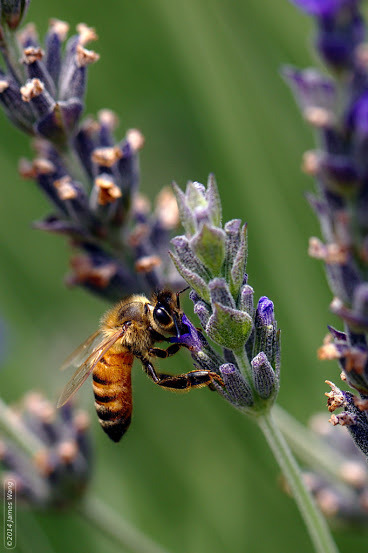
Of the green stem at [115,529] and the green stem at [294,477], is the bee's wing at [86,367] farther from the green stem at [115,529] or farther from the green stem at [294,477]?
the green stem at [294,477]

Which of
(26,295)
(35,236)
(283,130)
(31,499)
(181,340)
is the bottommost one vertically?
(31,499)

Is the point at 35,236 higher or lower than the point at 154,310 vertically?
higher

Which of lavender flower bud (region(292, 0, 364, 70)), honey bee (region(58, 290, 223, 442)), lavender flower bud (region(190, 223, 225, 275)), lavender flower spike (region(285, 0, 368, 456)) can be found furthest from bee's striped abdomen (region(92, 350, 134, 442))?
lavender flower bud (region(292, 0, 364, 70))

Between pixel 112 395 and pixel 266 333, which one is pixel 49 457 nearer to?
pixel 112 395

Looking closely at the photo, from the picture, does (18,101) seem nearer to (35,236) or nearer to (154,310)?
(154,310)

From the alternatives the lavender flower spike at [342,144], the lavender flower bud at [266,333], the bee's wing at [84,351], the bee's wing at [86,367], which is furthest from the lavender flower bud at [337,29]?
the bee's wing at [84,351]

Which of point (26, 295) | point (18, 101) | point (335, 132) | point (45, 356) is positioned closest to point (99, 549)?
point (45, 356)

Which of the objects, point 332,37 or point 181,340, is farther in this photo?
point 181,340

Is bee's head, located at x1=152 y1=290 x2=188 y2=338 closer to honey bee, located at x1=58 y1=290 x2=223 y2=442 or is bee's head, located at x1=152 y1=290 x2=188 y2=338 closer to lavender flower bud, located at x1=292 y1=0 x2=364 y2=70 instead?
honey bee, located at x1=58 y1=290 x2=223 y2=442
